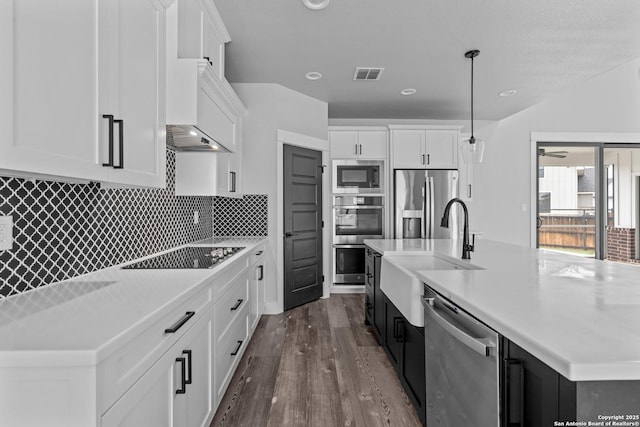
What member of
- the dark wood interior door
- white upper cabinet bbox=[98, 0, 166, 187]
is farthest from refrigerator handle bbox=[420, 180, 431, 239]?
white upper cabinet bbox=[98, 0, 166, 187]

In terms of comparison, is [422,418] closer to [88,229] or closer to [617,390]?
[617,390]

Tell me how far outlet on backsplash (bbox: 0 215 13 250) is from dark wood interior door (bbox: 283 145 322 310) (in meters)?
2.86

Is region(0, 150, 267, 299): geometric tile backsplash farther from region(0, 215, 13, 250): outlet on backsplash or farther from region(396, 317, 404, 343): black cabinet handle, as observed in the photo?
region(396, 317, 404, 343): black cabinet handle

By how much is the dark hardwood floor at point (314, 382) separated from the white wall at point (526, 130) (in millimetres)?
3480

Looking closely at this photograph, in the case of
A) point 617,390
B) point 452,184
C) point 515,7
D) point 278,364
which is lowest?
point 278,364

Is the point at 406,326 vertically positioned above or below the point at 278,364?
above

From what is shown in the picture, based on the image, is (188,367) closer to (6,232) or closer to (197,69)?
(6,232)

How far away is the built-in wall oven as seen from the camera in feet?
15.9

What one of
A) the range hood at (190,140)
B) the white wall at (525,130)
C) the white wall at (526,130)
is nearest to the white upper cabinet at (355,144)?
the white wall at (525,130)

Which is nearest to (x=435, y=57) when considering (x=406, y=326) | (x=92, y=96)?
(x=406, y=326)

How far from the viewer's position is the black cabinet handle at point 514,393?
940 mm

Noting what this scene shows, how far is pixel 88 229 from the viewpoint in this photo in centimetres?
176

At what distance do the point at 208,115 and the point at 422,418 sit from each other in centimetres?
232

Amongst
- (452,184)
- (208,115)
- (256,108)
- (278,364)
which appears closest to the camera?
(208,115)
